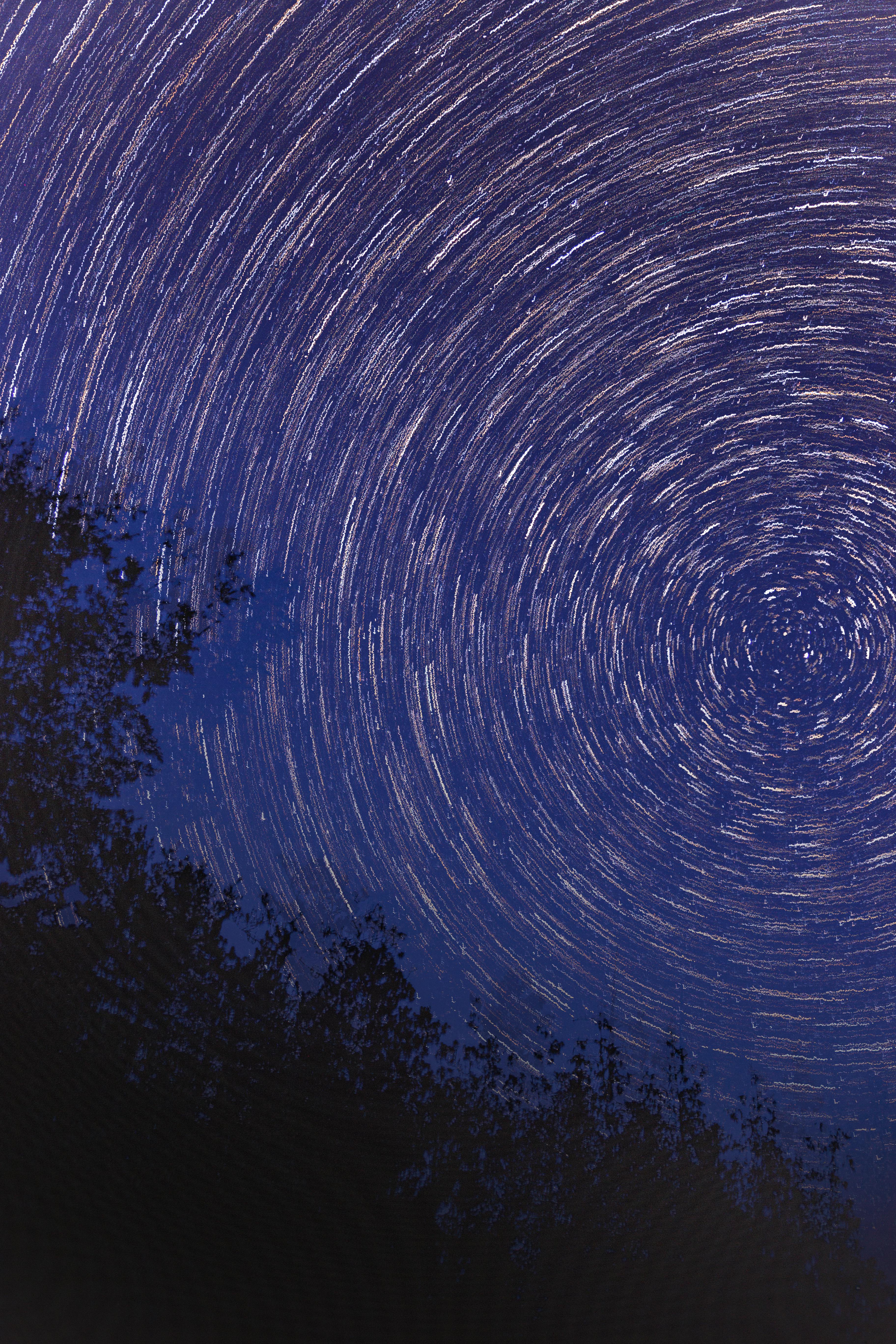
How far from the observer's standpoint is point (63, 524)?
76.7 inches

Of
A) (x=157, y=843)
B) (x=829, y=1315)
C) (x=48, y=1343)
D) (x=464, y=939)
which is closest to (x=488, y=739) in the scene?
(x=464, y=939)

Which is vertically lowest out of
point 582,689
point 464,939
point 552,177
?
point 464,939

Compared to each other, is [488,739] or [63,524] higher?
[63,524]

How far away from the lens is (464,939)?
73.1 inches

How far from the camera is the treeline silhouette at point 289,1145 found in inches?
71.0

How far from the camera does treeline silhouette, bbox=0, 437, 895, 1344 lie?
5.91 feet

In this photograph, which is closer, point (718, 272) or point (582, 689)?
point (718, 272)

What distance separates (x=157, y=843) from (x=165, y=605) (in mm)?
603

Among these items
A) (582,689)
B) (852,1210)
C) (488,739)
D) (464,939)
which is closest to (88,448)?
(488,739)

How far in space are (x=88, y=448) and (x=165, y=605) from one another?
44 centimetres

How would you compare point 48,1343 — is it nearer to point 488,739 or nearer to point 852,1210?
point 488,739

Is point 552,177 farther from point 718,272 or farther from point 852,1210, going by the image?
point 852,1210

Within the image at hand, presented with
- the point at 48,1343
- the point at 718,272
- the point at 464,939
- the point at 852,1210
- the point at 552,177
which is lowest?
the point at 48,1343

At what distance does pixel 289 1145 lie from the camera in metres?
1.85
